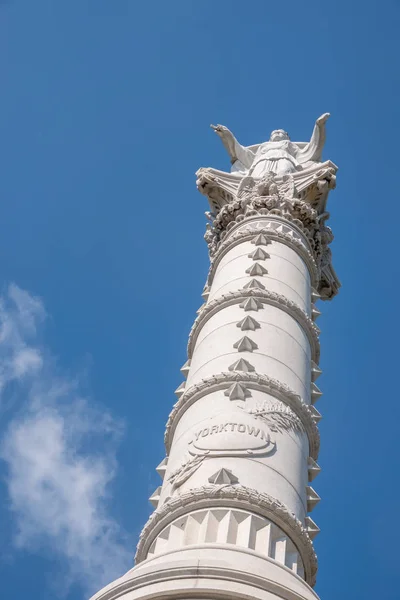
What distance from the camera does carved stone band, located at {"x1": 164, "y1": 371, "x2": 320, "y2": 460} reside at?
14.6 meters

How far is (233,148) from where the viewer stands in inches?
1030

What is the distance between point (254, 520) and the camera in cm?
1177

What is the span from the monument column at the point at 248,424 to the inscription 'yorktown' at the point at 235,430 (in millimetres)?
21

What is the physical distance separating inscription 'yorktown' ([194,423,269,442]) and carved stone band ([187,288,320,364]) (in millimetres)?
4375

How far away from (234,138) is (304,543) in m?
15.6

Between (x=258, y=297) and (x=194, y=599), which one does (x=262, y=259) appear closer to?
(x=258, y=297)

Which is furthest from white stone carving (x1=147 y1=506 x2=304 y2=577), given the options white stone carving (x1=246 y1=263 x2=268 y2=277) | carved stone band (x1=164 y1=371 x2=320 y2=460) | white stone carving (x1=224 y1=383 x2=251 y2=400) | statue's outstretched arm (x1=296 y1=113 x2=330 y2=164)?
statue's outstretched arm (x1=296 y1=113 x2=330 y2=164)

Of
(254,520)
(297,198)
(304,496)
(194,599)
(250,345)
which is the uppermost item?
(297,198)

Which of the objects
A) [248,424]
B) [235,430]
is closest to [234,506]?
[235,430]

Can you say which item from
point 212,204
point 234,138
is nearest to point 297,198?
point 212,204

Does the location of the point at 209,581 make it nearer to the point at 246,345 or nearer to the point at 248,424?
the point at 248,424

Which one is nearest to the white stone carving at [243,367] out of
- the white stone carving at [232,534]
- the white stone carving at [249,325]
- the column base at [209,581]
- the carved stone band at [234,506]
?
the white stone carving at [249,325]

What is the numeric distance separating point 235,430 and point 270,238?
7.87 metres

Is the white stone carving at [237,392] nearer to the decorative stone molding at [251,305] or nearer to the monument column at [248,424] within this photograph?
the monument column at [248,424]
